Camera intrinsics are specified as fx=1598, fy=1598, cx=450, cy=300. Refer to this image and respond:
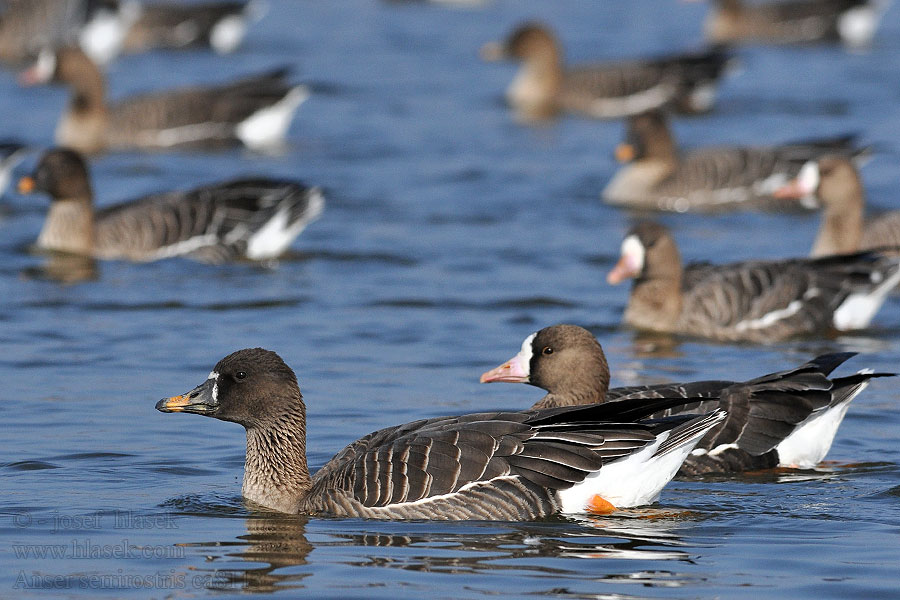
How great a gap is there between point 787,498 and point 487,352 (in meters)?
4.29

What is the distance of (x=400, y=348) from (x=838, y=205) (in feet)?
16.7

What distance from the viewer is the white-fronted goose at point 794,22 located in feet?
99.6

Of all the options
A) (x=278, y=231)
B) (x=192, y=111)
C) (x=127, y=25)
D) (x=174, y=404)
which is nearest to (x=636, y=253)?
(x=278, y=231)

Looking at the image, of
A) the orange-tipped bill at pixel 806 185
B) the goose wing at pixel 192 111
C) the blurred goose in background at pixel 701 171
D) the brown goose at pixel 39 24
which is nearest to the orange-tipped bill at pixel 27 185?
the goose wing at pixel 192 111

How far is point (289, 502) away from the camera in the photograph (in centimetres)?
840

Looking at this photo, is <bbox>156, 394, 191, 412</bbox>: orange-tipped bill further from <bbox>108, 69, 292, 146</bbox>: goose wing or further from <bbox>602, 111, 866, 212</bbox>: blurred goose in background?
<bbox>108, 69, 292, 146</bbox>: goose wing

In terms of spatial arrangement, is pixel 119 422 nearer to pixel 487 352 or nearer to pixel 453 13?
pixel 487 352

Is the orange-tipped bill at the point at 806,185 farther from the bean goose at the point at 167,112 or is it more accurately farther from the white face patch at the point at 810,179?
the bean goose at the point at 167,112

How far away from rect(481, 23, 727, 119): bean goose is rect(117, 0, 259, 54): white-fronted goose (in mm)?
5752

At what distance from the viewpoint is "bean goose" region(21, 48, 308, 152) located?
22.0 m

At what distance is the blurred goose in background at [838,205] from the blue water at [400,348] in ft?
3.47

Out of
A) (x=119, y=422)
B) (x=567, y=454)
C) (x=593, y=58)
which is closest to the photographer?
(x=567, y=454)

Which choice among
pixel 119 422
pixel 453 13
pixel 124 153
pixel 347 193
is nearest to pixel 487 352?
pixel 119 422

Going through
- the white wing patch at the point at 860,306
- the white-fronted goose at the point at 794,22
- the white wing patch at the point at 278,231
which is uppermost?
the white-fronted goose at the point at 794,22
